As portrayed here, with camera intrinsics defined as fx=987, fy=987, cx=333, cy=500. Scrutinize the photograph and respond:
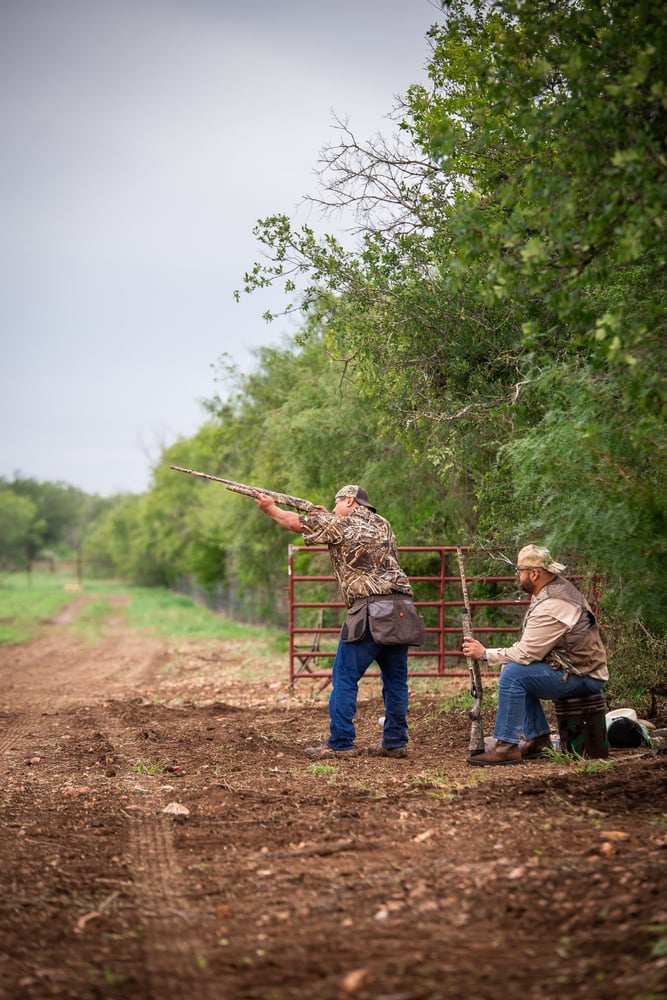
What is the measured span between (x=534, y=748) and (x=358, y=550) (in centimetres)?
205

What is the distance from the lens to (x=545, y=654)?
7184 mm

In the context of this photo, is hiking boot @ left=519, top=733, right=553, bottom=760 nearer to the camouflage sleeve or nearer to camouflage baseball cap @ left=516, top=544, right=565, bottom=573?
camouflage baseball cap @ left=516, top=544, right=565, bottom=573

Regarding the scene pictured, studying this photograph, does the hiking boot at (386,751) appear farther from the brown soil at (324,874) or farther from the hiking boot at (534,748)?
the hiking boot at (534,748)

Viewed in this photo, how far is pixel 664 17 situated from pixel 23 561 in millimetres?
108944

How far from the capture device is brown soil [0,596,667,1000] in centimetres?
356

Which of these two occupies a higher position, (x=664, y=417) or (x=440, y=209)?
(x=440, y=209)

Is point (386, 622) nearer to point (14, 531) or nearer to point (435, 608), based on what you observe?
point (435, 608)

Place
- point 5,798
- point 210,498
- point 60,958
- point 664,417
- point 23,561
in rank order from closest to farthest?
point 60,958 < point 664,417 < point 5,798 < point 210,498 < point 23,561

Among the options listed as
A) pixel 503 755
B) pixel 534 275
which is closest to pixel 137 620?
pixel 503 755

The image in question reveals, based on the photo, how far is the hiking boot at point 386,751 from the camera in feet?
26.0

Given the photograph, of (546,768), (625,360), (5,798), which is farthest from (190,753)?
(625,360)

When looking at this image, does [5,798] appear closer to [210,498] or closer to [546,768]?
[546,768]

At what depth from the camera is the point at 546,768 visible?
725cm

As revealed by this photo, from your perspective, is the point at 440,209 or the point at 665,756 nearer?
the point at 665,756
